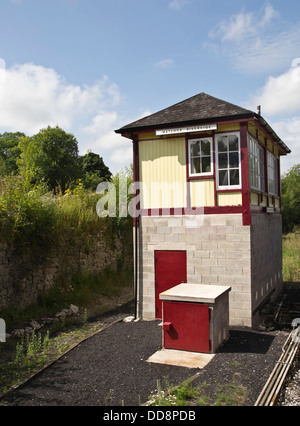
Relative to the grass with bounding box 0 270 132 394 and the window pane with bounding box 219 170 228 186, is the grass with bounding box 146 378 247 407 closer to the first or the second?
the grass with bounding box 0 270 132 394

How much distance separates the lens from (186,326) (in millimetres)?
8031

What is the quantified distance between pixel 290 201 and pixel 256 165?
38.3m

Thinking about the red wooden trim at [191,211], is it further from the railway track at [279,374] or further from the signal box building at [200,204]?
the railway track at [279,374]

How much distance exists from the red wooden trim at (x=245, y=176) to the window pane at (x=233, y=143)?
0.67 feet

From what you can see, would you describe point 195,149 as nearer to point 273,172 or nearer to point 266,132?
point 266,132

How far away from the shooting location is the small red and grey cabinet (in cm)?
782

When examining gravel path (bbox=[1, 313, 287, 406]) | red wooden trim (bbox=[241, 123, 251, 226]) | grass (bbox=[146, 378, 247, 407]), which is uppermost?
red wooden trim (bbox=[241, 123, 251, 226])

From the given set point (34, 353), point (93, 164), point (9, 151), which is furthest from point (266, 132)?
point (9, 151)

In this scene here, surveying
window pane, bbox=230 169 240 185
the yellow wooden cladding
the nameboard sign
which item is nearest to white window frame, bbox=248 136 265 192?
window pane, bbox=230 169 240 185

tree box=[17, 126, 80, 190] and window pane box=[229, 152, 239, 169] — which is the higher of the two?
tree box=[17, 126, 80, 190]

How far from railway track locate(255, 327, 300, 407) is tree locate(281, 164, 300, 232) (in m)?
37.3

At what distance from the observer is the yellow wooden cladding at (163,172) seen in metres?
10.6

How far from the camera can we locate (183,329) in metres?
8.05

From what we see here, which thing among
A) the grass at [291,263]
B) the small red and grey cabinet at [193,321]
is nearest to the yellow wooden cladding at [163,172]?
the small red and grey cabinet at [193,321]
